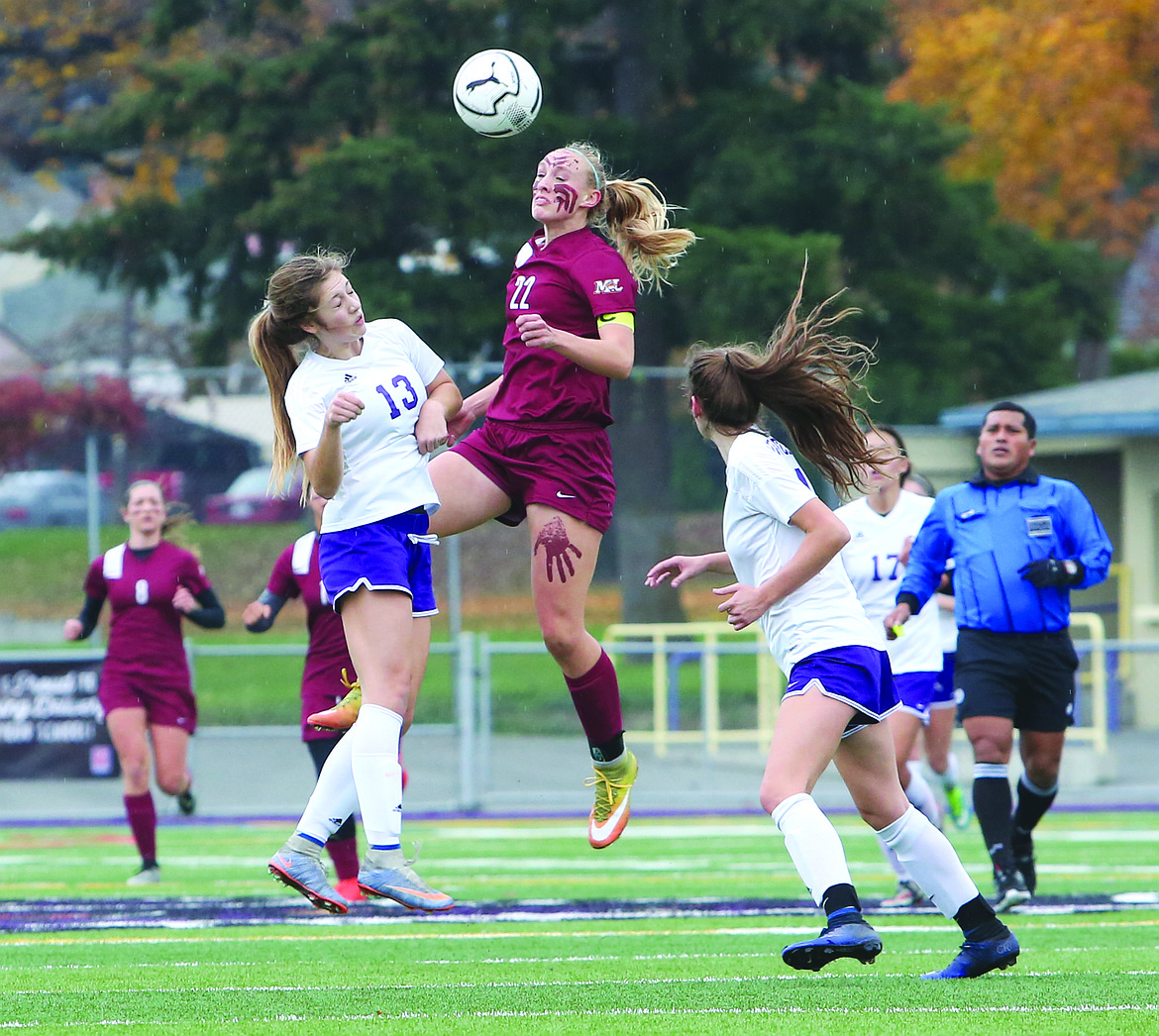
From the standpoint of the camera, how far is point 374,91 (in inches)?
832

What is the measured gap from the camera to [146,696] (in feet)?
32.8

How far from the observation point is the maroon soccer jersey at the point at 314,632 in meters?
8.84

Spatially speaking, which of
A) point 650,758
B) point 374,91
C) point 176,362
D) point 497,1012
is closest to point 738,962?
point 497,1012

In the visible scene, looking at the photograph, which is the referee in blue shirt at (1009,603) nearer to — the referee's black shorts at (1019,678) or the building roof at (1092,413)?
the referee's black shorts at (1019,678)

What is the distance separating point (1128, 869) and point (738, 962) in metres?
4.38

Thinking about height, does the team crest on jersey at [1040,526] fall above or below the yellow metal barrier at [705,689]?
above

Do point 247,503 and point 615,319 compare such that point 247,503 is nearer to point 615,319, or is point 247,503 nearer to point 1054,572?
point 1054,572

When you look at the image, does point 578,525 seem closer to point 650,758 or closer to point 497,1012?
point 497,1012

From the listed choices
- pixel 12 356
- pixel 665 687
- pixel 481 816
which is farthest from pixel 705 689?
pixel 12 356

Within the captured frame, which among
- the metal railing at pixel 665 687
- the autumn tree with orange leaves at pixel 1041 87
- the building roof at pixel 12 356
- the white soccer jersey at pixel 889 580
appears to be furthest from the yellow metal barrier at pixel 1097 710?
the building roof at pixel 12 356

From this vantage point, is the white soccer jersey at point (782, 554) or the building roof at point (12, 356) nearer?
the white soccer jersey at point (782, 554)

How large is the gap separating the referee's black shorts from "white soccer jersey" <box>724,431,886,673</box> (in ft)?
8.40

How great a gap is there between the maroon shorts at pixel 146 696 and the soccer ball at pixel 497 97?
4425 mm

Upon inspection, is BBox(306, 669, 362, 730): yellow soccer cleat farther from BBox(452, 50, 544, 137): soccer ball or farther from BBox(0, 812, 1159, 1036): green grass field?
BBox(452, 50, 544, 137): soccer ball
